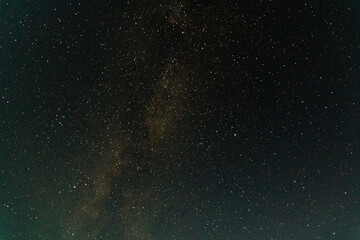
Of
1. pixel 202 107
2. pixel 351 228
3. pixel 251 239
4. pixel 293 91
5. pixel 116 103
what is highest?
pixel 116 103

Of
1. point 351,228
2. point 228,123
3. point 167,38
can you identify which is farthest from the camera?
point 351,228

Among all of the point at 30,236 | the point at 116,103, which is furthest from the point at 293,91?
the point at 30,236

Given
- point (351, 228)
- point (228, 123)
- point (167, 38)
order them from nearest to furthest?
1. point (167, 38)
2. point (228, 123)
3. point (351, 228)

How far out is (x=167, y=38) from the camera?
96cm

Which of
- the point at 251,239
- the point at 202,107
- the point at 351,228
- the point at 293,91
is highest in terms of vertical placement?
the point at 202,107

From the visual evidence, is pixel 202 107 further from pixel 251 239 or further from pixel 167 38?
pixel 251 239

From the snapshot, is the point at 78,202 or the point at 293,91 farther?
the point at 78,202

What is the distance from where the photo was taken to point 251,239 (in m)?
1.22

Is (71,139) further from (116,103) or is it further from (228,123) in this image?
(228,123)

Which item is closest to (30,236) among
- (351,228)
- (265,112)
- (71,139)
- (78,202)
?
(78,202)

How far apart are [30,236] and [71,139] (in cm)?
47

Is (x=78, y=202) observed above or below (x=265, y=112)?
above

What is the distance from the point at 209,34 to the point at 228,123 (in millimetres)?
310

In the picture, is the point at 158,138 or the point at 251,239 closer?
the point at 158,138
